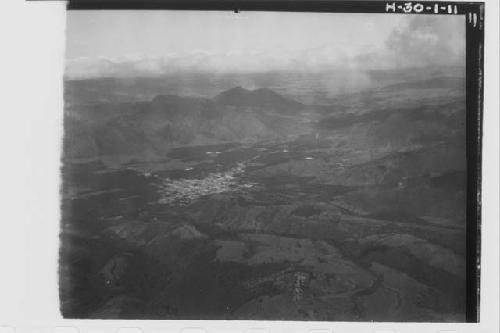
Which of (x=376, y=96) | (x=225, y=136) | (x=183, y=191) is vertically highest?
(x=376, y=96)

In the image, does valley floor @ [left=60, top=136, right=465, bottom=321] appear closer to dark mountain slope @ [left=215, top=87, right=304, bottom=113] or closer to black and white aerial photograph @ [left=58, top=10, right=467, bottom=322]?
black and white aerial photograph @ [left=58, top=10, right=467, bottom=322]

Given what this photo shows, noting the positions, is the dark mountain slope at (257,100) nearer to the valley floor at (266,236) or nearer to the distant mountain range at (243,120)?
the distant mountain range at (243,120)

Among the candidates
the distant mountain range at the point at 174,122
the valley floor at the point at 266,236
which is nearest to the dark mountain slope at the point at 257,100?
the distant mountain range at the point at 174,122

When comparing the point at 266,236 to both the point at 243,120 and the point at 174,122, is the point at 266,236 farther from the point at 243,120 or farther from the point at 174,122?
the point at 174,122

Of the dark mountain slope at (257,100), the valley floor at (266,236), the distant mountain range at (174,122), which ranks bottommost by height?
the valley floor at (266,236)

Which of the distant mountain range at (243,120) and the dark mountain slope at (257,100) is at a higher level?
the dark mountain slope at (257,100)

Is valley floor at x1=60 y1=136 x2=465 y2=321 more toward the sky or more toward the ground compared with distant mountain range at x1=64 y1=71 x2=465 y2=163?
more toward the ground

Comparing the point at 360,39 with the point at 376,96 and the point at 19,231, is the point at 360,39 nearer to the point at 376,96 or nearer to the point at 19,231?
the point at 376,96

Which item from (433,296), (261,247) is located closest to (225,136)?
(261,247)

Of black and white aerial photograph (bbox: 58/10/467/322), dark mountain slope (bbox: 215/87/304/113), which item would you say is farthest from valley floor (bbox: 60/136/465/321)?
dark mountain slope (bbox: 215/87/304/113)
